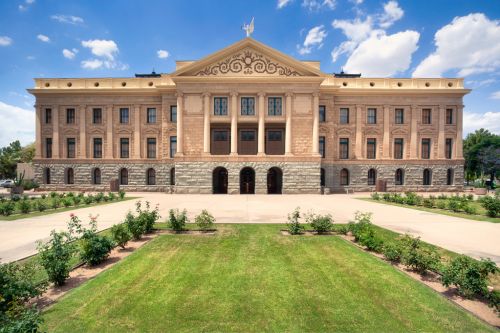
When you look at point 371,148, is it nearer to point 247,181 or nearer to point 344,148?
point 344,148

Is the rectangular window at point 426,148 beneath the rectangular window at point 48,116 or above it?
beneath

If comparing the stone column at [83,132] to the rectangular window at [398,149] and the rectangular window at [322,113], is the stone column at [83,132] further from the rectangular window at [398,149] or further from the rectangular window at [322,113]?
the rectangular window at [398,149]

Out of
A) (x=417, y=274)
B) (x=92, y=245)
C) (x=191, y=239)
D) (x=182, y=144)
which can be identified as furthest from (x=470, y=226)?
(x=182, y=144)

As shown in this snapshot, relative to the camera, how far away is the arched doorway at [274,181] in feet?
110

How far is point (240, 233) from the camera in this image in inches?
444

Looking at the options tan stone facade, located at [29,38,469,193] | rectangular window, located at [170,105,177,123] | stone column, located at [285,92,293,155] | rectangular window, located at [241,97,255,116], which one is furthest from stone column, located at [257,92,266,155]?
rectangular window, located at [170,105,177,123]

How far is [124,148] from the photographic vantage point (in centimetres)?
3650

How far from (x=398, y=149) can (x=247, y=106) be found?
2479cm

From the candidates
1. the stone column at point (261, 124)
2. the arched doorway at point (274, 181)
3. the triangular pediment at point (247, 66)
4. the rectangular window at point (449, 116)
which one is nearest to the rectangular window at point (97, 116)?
the triangular pediment at point (247, 66)

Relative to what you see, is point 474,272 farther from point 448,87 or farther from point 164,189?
point 448,87

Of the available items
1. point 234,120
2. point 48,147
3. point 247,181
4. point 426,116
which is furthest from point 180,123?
point 426,116

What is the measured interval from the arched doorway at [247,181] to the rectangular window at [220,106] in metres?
8.49

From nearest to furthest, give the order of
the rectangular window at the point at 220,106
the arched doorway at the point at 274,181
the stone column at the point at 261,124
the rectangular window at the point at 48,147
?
the stone column at the point at 261,124, the rectangular window at the point at 220,106, the arched doorway at the point at 274,181, the rectangular window at the point at 48,147

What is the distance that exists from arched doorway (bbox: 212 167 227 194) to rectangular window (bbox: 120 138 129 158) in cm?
1458
